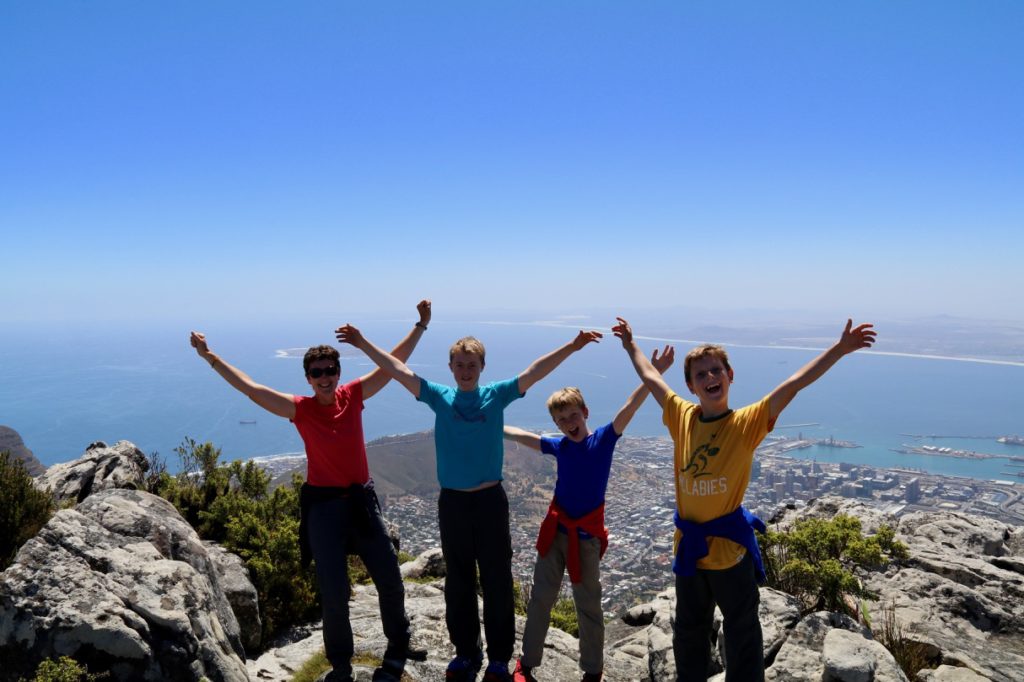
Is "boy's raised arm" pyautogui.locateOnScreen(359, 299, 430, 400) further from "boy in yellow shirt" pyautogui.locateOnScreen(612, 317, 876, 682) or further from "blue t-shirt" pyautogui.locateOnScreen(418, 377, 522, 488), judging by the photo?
"boy in yellow shirt" pyautogui.locateOnScreen(612, 317, 876, 682)

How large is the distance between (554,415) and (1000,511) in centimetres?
4528

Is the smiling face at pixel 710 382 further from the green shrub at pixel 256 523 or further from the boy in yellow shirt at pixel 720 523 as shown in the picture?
the green shrub at pixel 256 523

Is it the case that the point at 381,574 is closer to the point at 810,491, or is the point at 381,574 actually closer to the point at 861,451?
the point at 810,491

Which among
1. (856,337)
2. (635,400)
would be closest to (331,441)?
(635,400)

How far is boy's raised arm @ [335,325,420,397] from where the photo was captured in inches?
191

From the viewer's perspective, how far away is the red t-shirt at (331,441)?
193 inches

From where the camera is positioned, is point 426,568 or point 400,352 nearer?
point 400,352

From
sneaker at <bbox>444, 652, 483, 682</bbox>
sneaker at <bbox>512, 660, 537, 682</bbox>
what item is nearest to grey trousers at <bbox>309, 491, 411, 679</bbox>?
sneaker at <bbox>444, 652, 483, 682</bbox>

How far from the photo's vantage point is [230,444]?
105m

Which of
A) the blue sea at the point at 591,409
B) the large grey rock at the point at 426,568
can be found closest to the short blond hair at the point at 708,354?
the large grey rock at the point at 426,568

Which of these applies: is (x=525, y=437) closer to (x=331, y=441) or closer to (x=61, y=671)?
(x=331, y=441)

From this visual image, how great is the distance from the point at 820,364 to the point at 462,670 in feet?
13.1

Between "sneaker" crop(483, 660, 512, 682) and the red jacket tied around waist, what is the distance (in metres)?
0.98

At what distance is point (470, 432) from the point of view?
481cm
